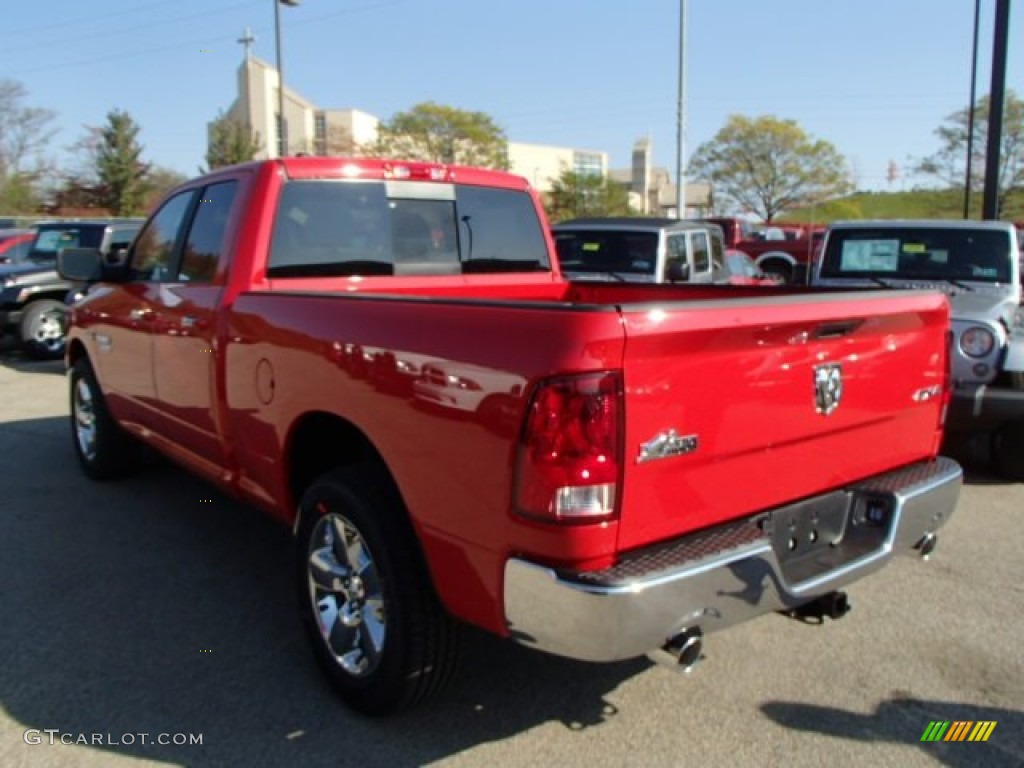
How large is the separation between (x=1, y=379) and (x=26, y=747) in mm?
9062

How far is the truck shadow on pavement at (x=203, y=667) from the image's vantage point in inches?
116

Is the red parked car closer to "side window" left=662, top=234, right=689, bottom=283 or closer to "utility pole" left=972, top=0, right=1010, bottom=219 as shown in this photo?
"side window" left=662, top=234, right=689, bottom=283

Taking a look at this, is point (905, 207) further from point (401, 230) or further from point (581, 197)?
point (401, 230)

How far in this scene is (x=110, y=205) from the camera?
44.6 metres

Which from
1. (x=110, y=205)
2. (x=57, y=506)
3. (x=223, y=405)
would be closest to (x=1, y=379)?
(x=57, y=506)

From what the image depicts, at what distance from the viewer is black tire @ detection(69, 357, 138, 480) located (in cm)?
573

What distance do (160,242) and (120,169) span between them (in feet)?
145

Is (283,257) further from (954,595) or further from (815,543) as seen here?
(954,595)

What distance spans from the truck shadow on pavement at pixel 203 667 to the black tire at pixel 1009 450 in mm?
3780

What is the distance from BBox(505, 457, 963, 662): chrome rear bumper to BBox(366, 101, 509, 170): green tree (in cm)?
4761

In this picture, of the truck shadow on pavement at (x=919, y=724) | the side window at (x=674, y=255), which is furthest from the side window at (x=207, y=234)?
the side window at (x=674, y=255)

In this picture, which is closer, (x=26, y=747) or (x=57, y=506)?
(x=26, y=747)

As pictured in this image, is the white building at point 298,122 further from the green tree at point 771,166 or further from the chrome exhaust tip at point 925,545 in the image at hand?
the chrome exhaust tip at point 925,545

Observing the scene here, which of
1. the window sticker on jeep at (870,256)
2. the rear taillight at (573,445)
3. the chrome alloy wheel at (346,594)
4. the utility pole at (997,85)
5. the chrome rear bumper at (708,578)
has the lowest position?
the chrome alloy wheel at (346,594)
